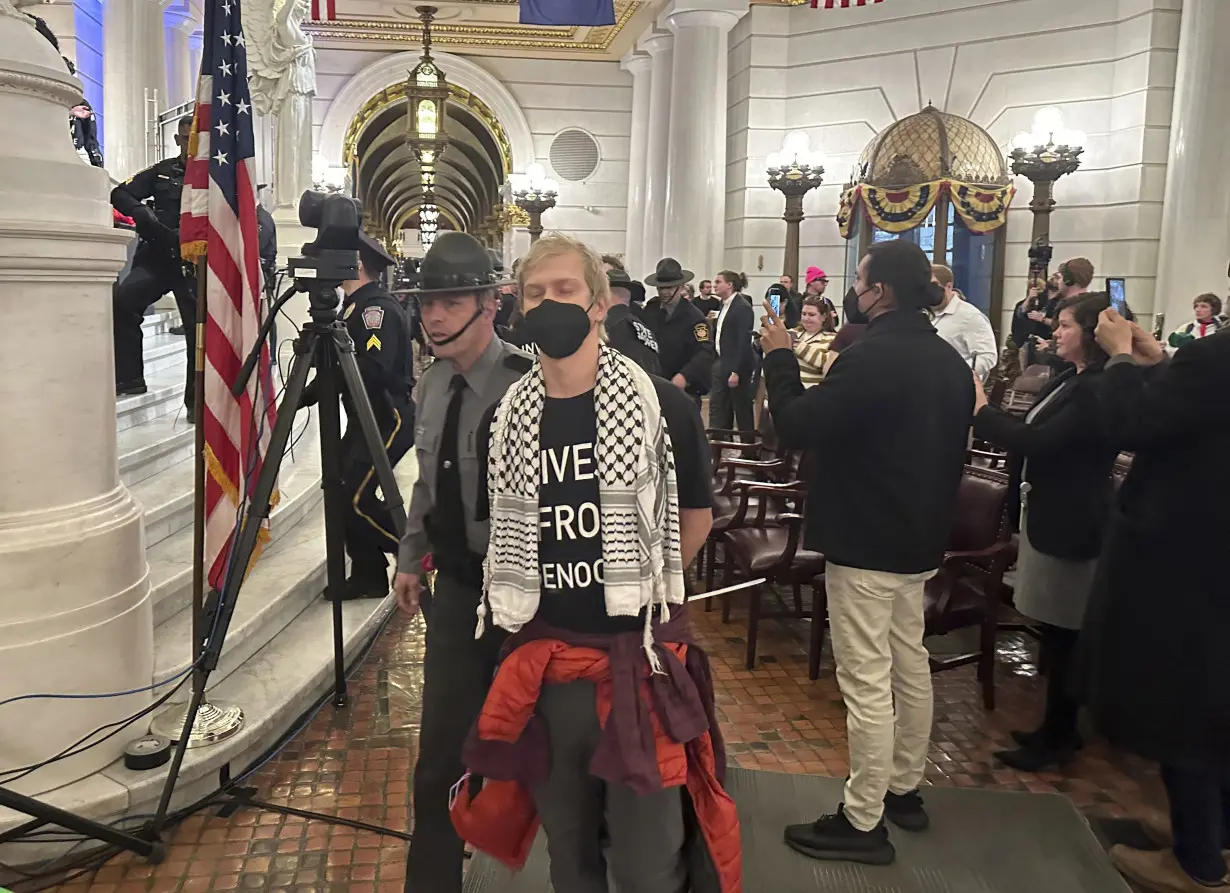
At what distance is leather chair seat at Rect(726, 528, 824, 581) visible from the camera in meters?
4.33

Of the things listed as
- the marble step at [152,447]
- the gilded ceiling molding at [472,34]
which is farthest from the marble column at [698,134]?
the marble step at [152,447]

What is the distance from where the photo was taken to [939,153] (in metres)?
11.9

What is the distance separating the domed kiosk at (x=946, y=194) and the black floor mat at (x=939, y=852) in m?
9.76

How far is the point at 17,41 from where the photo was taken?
2.75 metres

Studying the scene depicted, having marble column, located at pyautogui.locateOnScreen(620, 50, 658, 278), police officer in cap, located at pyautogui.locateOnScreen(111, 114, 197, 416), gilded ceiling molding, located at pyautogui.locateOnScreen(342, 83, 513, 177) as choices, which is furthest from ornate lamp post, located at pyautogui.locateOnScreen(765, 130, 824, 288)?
police officer in cap, located at pyautogui.locateOnScreen(111, 114, 197, 416)

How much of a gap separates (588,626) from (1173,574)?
70.7 inches

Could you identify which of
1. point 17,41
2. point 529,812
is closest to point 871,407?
point 529,812

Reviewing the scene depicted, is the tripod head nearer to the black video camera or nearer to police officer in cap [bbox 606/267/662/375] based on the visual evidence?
the black video camera

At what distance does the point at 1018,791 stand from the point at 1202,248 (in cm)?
890

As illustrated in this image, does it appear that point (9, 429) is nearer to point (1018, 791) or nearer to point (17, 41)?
point (17, 41)

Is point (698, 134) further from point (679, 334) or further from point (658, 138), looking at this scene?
point (679, 334)

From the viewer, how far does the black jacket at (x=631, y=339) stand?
190 inches

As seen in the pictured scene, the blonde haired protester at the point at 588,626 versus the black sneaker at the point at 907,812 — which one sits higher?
the blonde haired protester at the point at 588,626

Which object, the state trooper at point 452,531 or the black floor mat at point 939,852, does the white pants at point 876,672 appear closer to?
the black floor mat at point 939,852
